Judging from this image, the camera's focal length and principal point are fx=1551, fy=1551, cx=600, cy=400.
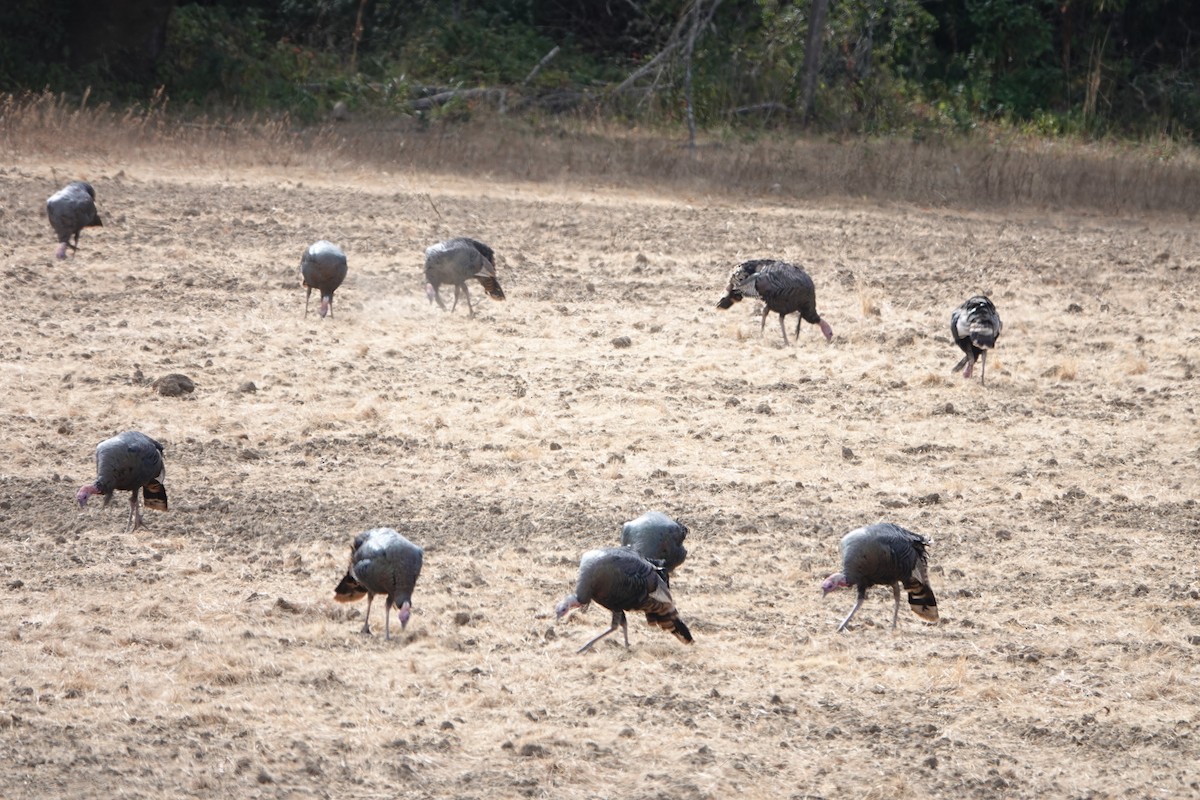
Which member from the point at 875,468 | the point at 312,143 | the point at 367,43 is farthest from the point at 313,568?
the point at 367,43

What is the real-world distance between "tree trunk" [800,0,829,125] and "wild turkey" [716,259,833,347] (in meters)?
10.3

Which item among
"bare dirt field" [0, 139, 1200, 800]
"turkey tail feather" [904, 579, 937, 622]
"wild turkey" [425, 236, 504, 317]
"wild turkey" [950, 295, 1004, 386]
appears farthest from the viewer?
"wild turkey" [425, 236, 504, 317]

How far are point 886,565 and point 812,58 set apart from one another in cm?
1550

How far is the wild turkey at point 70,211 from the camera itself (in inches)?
443

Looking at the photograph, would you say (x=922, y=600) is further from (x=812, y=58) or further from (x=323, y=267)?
(x=812, y=58)

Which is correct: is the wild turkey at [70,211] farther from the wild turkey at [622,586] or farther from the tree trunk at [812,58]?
the tree trunk at [812,58]

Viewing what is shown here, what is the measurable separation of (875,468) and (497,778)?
373 cm

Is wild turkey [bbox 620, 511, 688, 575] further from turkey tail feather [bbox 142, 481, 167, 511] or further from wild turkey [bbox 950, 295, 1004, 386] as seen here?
wild turkey [bbox 950, 295, 1004, 386]

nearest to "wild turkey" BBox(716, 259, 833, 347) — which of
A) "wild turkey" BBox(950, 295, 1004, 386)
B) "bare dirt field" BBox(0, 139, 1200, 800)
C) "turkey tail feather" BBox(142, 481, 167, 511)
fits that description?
"bare dirt field" BBox(0, 139, 1200, 800)

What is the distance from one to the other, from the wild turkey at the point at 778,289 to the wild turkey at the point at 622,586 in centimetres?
469

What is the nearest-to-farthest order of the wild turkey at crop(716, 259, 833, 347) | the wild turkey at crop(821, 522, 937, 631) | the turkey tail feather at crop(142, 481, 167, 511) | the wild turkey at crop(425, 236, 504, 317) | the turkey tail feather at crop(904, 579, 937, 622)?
1. the wild turkey at crop(821, 522, 937, 631)
2. the turkey tail feather at crop(904, 579, 937, 622)
3. the turkey tail feather at crop(142, 481, 167, 511)
4. the wild turkey at crop(716, 259, 833, 347)
5. the wild turkey at crop(425, 236, 504, 317)

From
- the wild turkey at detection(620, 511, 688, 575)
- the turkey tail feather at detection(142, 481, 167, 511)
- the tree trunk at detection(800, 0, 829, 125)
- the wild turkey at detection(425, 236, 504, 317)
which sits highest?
A: the tree trunk at detection(800, 0, 829, 125)

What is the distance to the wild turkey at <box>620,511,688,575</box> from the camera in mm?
5762

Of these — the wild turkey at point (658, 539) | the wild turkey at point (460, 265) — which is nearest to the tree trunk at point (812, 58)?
the wild turkey at point (460, 265)
